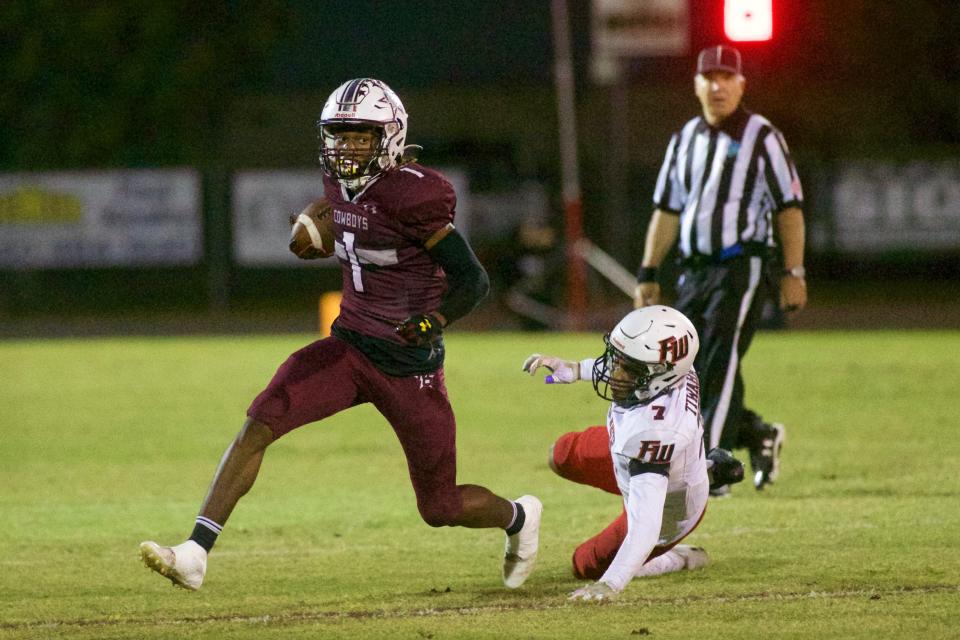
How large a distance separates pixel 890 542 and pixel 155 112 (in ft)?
68.3

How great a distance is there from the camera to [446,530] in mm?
7445

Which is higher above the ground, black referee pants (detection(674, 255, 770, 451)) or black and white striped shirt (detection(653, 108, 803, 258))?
black and white striped shirt (detection(653, 108, 803, 258))

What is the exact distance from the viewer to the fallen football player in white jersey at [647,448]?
5672mm

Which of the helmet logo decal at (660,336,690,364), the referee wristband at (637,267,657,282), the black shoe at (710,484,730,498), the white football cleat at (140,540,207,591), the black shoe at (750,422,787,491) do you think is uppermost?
the helmet logo decal at (660,336,690,364)

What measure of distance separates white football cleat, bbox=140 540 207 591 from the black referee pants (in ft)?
9.65

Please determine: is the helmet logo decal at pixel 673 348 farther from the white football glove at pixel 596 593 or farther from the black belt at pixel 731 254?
the black belt at pixel 731 254

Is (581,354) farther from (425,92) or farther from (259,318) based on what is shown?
(425,92)

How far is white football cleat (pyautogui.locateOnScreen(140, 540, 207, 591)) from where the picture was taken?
5.45m

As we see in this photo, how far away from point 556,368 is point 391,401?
0.61 m

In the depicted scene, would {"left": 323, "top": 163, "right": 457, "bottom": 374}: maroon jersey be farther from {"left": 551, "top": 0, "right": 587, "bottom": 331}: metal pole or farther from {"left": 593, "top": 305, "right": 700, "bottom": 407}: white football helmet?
{"left": 551, "top": 0, "right": 587, "bottom": 331}: metal pole

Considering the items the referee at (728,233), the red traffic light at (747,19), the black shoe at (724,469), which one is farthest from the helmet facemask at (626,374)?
the red traffic light at (747,19)

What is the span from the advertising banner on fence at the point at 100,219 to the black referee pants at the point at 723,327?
15758 millimetres

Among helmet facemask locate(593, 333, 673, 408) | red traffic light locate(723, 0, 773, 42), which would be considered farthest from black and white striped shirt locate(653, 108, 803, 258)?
red traffic light locate(723, 0, 773, 42)

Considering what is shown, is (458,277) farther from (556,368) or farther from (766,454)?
(766,454)
